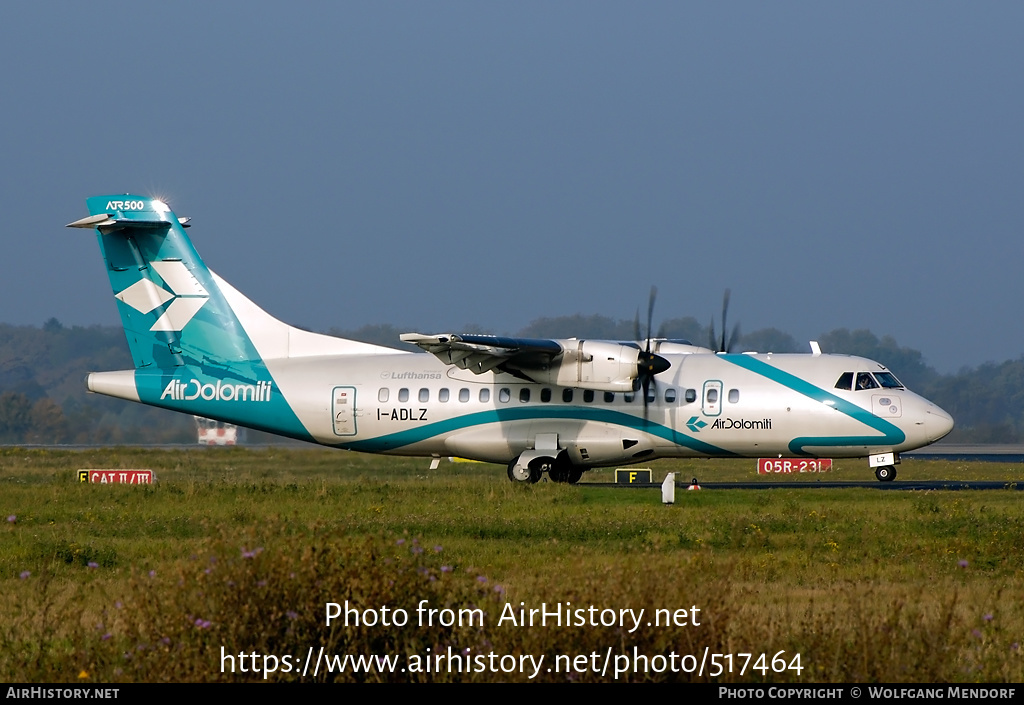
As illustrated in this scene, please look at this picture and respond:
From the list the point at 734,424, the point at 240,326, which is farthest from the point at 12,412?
the point at 734,424

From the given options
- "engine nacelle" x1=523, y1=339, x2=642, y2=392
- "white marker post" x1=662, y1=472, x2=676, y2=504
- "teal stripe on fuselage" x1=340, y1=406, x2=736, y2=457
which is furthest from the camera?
"teal stripe on fuselage" x1=340, y1=406, x2=736, y2=457

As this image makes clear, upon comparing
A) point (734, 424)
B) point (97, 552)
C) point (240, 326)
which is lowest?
point (97, 552)

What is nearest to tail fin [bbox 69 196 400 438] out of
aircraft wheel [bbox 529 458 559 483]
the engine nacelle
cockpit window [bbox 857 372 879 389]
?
aircraft wheel [bbox 529 458 559 483]

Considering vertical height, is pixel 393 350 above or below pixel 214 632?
above

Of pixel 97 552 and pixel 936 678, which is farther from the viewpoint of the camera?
pixel 97 552

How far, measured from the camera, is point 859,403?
27.1 m

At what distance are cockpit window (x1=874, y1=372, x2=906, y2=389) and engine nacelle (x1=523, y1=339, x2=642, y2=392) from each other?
231 inches

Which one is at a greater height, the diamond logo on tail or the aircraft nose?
the diamond logo on tail

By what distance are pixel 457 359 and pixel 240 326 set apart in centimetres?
581

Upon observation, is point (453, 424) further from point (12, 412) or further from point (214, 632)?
point (12, 412)

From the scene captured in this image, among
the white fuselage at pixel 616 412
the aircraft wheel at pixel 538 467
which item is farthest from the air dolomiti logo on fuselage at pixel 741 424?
the aircraft wheel at pixel 538 467

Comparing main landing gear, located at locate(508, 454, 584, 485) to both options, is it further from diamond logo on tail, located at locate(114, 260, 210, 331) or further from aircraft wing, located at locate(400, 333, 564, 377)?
diamond logo on tail, located at locate(114, 260, 210, 331)

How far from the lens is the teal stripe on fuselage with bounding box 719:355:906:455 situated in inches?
1064

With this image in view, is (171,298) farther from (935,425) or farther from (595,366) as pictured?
(935,425)
